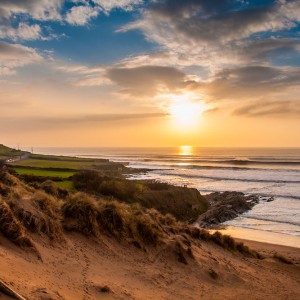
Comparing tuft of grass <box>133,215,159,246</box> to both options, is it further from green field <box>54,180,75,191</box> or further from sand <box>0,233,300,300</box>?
green field <box>54,180,75,191</box>

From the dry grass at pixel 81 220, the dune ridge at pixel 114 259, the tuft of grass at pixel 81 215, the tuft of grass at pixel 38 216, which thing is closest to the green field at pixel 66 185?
the dry grass at pixel 81 220

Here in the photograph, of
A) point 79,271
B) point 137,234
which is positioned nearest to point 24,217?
point 79,271

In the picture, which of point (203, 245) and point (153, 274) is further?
point (203, 245)

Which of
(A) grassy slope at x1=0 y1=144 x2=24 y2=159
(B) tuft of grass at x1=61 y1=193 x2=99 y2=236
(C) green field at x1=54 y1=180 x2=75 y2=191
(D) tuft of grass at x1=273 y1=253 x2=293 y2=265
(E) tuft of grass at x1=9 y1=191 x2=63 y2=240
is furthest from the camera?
(A) grassy slope at x1=0 y1=144 x2=24 y2=159

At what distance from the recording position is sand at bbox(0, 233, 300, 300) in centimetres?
958

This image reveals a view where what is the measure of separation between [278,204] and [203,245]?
25378mm

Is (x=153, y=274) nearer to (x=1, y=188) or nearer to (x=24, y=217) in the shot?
(x=24, y=217)

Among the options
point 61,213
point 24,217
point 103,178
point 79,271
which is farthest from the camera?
point 103,178

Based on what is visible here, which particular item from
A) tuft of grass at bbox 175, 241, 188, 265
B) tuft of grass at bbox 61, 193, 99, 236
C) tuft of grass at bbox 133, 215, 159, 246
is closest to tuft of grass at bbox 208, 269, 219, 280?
tuft of grass at bbox 175, 241, 188, 265

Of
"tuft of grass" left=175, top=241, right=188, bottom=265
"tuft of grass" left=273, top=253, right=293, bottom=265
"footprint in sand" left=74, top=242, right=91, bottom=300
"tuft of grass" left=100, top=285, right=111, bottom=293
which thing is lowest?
"tuft of grass" left=273, top=253, right=293, bottom=265

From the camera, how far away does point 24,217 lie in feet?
41.8

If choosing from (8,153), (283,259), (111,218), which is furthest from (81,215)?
(8,153)

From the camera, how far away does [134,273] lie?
12625mm

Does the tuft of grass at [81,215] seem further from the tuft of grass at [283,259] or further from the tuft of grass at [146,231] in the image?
Answer: the tuft of grass at [283,259]
